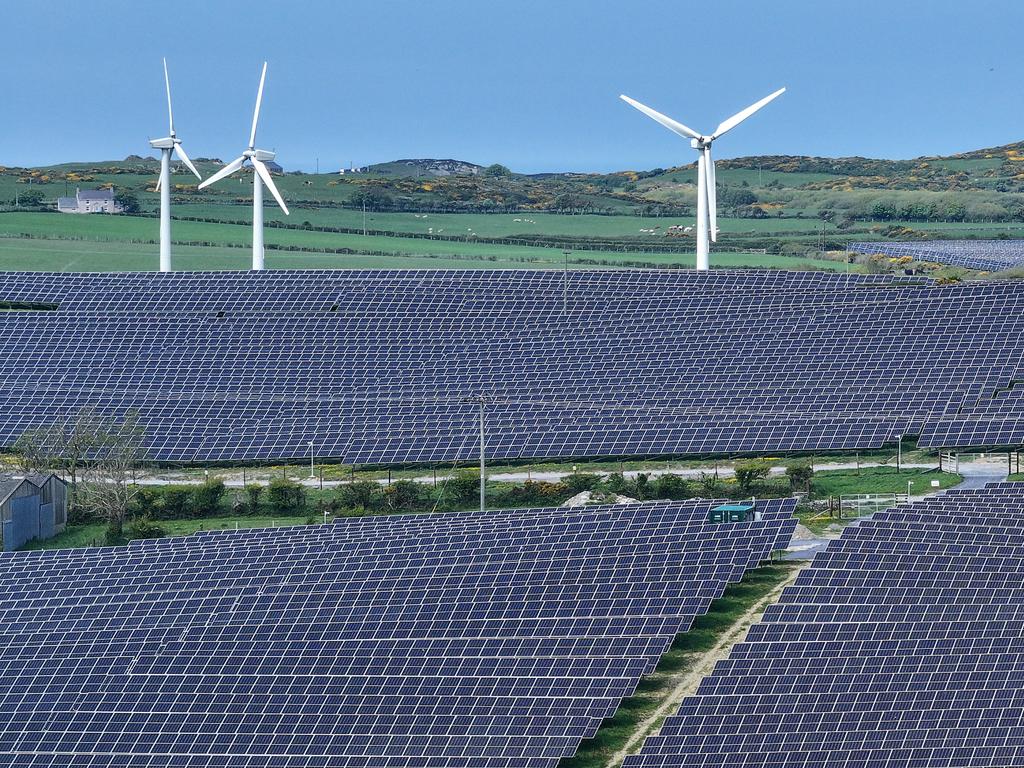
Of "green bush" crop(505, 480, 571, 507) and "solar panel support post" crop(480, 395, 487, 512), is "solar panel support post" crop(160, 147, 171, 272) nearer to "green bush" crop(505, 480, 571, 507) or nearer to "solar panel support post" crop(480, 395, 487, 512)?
"solar panel support post" crop(480, 395, 487, 512)

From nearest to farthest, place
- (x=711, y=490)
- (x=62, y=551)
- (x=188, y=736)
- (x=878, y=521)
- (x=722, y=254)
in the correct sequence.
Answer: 1. (x=188, y=736)
2. (x=878, y=521)
3. (x=62, y=551)
4. (x=711, y=490)
5. (x=722, y=254)

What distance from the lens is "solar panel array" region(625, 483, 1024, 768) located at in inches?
2078

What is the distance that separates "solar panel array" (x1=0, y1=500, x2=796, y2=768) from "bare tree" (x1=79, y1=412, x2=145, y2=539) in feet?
35.0

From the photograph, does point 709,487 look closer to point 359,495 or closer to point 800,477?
point 800,477

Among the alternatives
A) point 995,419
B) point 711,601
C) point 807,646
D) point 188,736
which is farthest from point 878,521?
point 188,736

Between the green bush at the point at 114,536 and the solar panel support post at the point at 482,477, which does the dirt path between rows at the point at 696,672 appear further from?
the green bush at the point at 114,536

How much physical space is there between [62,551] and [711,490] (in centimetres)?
2807

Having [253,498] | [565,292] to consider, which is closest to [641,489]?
[253,498]

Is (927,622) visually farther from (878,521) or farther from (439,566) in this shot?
(439,566)

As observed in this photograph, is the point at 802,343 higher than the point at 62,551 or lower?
higher

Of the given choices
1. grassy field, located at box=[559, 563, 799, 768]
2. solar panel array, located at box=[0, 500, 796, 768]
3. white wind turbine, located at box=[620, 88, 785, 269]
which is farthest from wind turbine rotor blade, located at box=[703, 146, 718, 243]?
grassy field, located at box=[559, 563, 799, 768]

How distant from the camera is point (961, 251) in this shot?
174m

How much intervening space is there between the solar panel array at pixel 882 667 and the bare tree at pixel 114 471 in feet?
112

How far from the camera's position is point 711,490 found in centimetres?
8631
